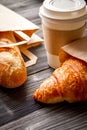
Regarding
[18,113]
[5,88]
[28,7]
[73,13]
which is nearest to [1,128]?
[18,113]

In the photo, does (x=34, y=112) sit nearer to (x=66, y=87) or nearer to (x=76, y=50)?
(x=66, y=87)

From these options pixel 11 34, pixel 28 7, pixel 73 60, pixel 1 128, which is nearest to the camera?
pixel 1 128

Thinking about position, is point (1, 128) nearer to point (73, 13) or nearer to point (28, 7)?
point (73, 13)

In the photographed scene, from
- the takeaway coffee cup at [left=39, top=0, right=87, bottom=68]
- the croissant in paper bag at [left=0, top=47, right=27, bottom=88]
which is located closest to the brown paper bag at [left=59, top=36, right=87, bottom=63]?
the takeaway coffee cup at [left=39, top=0, right=87, bottom=68]

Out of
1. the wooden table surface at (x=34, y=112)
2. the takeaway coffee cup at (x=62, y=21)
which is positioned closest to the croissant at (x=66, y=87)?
the wooden table surface at (x=34, y=112)

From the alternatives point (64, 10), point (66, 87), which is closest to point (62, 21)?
point (64, 10)

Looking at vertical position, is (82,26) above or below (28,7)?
above

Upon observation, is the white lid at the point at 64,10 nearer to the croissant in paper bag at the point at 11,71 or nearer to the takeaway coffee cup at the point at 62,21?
the takeaway coffee cup at the point at 62,21
